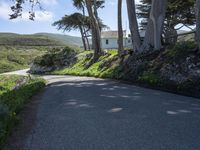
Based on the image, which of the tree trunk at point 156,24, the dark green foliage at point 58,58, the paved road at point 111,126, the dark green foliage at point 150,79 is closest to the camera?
the paved road at point 111,126

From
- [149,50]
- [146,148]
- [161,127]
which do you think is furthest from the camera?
[149,50]

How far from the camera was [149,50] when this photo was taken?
67.6ft

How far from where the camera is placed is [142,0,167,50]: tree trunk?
19.5 metres

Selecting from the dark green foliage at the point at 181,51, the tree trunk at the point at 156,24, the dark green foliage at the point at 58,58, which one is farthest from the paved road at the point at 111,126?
the dark green foliage at the point at 58,58

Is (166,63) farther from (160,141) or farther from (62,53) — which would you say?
(62,53)

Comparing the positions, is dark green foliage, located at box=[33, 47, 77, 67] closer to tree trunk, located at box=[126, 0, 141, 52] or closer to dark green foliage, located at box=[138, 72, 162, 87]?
tree trunk, located at box=[126, 0, 141, 52]

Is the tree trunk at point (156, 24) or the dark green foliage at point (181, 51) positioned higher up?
the tree trunk at point (156, 24)

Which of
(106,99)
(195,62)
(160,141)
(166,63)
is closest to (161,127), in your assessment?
(160,141)

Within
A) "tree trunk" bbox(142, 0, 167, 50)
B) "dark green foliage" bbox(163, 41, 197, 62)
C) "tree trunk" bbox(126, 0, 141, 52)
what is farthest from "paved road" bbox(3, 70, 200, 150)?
"tree trunk" bbox(126, 0, 141, 52)

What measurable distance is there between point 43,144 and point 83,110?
3.41 m

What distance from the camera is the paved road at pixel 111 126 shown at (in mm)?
6492

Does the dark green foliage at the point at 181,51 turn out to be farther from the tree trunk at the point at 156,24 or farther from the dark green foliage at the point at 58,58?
the dark green foliage at the point at 58,58

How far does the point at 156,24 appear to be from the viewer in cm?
1988

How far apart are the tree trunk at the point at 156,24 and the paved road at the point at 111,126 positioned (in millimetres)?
8973
